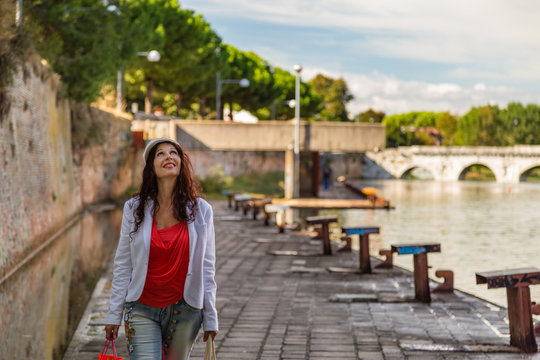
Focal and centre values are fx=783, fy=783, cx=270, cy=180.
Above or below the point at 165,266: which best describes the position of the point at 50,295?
below

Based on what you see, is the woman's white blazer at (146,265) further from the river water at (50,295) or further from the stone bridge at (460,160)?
the stone bridge at (460,160)

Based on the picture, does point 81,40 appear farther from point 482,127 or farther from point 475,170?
point 475,170

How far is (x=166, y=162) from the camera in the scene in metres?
3.69

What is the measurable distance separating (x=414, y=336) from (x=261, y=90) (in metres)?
61.0

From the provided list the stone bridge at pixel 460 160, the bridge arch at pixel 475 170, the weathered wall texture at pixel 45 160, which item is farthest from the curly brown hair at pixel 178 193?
the bridge arch at pixel 475 170

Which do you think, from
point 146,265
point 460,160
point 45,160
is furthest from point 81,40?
point 460,160

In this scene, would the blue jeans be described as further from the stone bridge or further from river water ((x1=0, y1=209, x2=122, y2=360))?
the stone bridge

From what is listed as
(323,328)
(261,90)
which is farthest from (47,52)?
(261,90)

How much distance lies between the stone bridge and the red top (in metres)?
78.0

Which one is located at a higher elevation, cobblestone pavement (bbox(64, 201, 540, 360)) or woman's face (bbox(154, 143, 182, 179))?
woman's face (bbox(154, 143, 182, 179))

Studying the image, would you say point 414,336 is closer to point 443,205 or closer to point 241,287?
point 241,287

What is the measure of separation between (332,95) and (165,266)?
318 feet

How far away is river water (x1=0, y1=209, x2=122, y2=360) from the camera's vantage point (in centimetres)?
702

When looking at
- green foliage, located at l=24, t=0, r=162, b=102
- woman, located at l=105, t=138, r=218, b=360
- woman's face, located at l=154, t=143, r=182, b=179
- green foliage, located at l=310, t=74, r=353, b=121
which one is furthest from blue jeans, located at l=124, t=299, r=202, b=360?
green foliage, located at l=310, t=74, r=353, b=121
